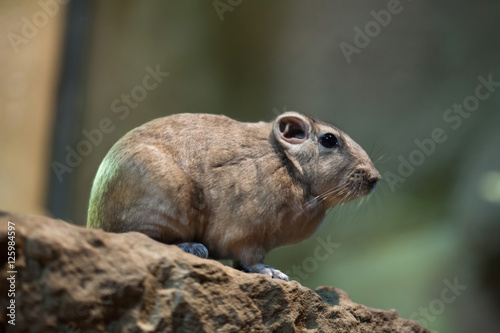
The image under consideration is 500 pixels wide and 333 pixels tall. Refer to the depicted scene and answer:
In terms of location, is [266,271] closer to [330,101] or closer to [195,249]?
[195,249]

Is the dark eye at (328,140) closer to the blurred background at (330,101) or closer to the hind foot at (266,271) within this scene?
the hind foot at (266,271)

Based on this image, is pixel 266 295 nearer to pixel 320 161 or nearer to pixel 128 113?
pixel 320 161

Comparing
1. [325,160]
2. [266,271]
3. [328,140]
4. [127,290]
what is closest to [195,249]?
[266,271]

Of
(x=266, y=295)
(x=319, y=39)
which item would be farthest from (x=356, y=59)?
(x=266, y=295)

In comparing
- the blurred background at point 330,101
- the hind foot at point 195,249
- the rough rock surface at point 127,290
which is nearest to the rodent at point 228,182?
the hind foot at point 195,249

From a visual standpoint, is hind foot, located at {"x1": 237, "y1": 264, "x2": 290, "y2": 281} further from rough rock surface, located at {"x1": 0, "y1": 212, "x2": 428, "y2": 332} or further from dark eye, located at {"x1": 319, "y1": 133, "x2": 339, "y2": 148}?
dark eye, located at {"x1": 319, "y1": 133, "x2": 339, "y2": 148}
